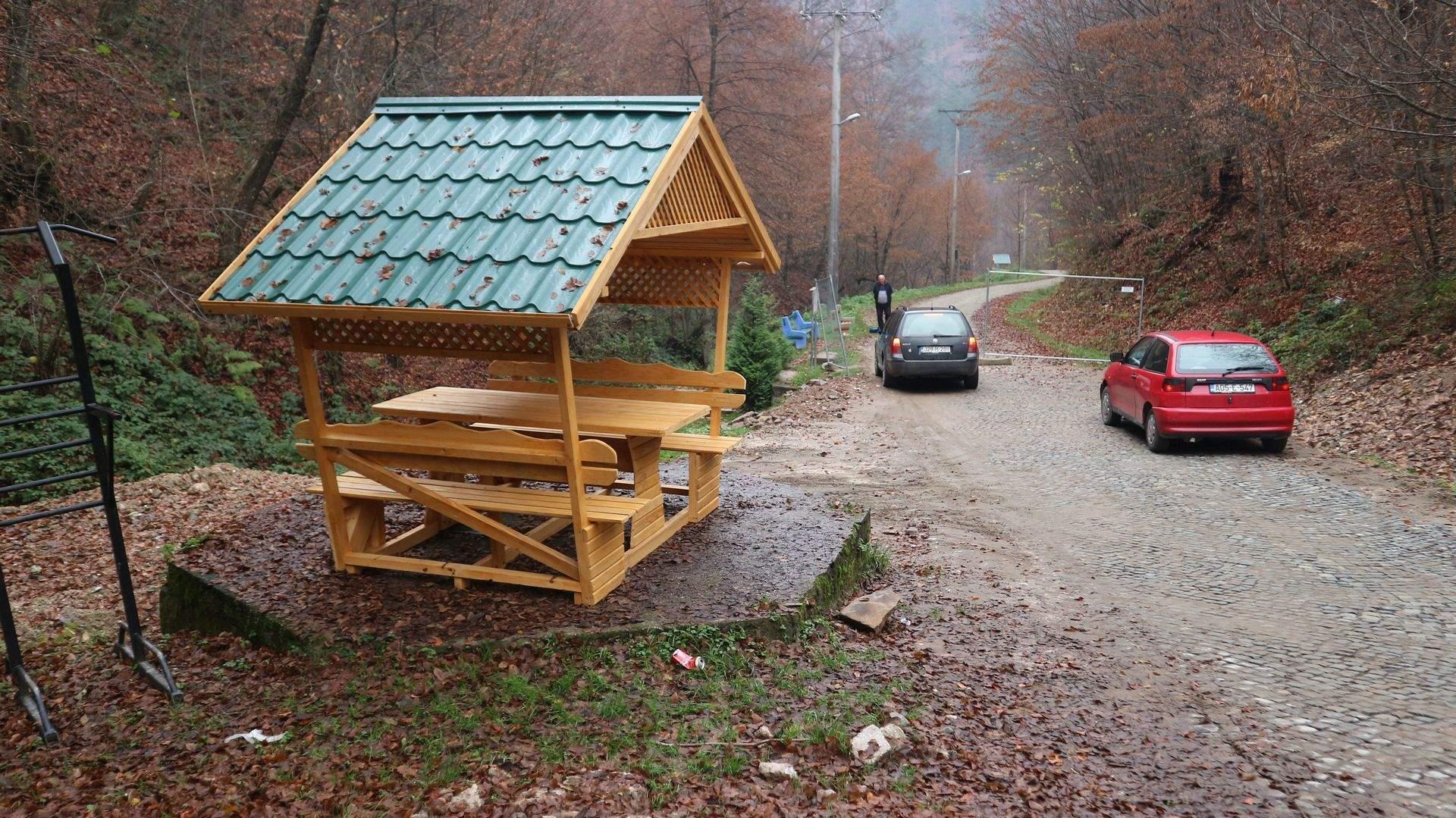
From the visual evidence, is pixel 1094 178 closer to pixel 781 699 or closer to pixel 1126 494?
pixel 1126 494

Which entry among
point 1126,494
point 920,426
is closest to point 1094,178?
point 920,426

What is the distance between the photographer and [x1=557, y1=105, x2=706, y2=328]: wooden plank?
5.03 m

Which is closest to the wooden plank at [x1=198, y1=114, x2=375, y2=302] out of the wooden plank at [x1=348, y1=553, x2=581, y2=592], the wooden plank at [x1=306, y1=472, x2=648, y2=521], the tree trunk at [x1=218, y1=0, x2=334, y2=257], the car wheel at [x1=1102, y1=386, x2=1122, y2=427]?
the wooden plank at [x1=306, y1=472, x2=648, y2=521]

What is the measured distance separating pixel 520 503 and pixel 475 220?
5.73 feet

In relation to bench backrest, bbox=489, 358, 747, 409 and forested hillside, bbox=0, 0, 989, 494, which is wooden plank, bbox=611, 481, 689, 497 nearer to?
bench backrest, bbox=489, 358, 747, 409

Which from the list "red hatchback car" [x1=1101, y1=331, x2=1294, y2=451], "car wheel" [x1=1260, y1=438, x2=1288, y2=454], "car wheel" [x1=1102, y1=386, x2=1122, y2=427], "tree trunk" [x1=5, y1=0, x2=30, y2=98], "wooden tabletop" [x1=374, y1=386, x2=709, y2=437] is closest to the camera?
"wooden tabletop" [x1=374, y1=386, x2=709, y2=437]

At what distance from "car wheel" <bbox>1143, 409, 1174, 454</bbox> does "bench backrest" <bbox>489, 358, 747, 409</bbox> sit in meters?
6.89

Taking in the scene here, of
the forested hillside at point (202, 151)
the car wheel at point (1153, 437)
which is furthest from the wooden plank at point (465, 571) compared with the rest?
the car wheel at point (1153, 437)

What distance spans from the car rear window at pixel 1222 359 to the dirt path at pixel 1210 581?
1.11 metres

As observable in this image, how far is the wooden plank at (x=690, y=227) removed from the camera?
5.80 metres

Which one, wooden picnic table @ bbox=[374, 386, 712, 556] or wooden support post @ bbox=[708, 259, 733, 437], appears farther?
wooden support post @ bbox=[708, 259, 733, 437]

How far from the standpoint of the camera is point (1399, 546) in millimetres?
8359

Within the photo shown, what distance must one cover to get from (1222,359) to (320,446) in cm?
1047

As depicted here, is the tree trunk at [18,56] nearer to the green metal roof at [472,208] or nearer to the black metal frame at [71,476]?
the green metal roof at [472,208]
